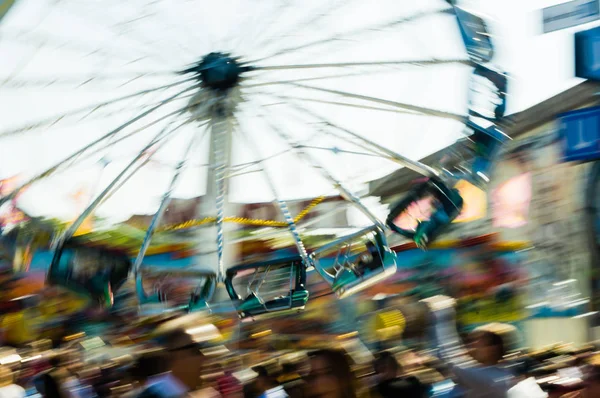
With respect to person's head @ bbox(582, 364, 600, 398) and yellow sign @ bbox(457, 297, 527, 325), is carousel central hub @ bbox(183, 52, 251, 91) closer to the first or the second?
person's head @ bbox(582, 364, 600, 398)

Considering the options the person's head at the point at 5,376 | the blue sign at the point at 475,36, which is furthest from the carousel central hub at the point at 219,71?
the person's head at the point at 5,376

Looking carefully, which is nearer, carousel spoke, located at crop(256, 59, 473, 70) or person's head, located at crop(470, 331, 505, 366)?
person's head, located at crop(470, 331, 505, 366)

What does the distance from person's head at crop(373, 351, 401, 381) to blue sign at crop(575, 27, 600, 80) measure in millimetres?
4453

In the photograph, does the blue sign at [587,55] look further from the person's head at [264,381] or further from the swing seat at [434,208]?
the person's head at [264,381]

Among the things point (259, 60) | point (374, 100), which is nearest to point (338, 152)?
point (374, 100)

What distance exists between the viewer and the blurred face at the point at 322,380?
360 cm

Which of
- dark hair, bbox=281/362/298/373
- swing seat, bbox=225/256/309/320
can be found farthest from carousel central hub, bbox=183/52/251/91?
dark hair, bbox=281/362/298/373

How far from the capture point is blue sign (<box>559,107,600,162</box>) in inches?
314

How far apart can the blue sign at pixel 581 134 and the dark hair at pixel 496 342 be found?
4.49 metres

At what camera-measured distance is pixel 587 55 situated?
26.0ft

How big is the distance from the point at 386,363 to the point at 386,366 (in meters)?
0.02

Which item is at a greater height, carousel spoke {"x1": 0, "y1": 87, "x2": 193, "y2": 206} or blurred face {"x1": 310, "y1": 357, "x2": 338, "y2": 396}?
carousel spoke {"x1": 0, "y1": 87, "x2": 193, "y2": 206}

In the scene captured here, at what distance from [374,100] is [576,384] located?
140 inches

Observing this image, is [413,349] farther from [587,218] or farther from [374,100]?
[587,218]
